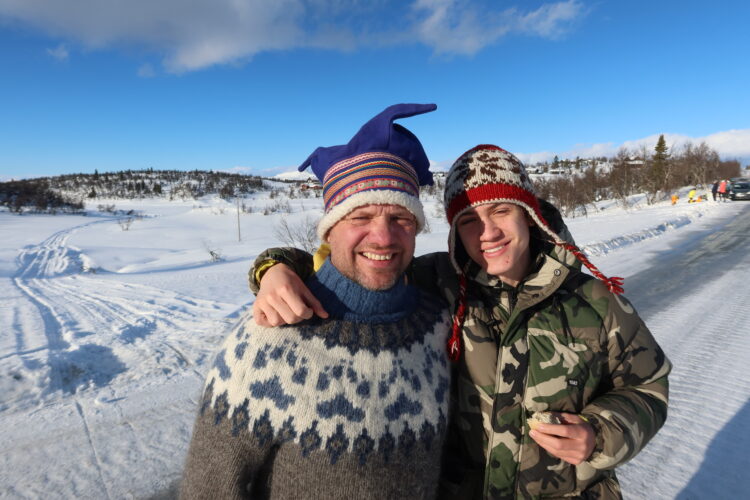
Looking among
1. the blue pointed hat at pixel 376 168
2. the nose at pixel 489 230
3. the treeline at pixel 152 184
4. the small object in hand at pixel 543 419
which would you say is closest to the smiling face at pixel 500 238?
the nose at pixel 489 230

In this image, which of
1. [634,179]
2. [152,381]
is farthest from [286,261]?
[634,179]

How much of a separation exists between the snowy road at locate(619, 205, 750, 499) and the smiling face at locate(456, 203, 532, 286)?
180cm

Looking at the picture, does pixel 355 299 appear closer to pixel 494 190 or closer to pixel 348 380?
pixel 348 380

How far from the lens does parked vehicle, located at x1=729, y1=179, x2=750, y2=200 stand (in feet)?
79.6

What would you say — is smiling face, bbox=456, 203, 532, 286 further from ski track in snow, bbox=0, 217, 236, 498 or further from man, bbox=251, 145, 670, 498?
ski track in snow, bbox=0, 217, 236, 498

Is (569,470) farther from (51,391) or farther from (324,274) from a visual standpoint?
(51,391)

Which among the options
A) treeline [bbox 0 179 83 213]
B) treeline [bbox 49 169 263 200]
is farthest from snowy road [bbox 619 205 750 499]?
treeline [bbox 49 169 263 200]

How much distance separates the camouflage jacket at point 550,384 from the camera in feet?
4.48

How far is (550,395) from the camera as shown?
1370mm

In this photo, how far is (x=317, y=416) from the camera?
112cm

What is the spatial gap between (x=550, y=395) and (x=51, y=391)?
13.0 feet

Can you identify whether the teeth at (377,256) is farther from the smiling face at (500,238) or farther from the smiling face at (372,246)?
the smiling face at (500,238)

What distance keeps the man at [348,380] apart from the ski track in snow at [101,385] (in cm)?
170

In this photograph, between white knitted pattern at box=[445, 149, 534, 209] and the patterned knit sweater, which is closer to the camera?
the patterned knit sweater
